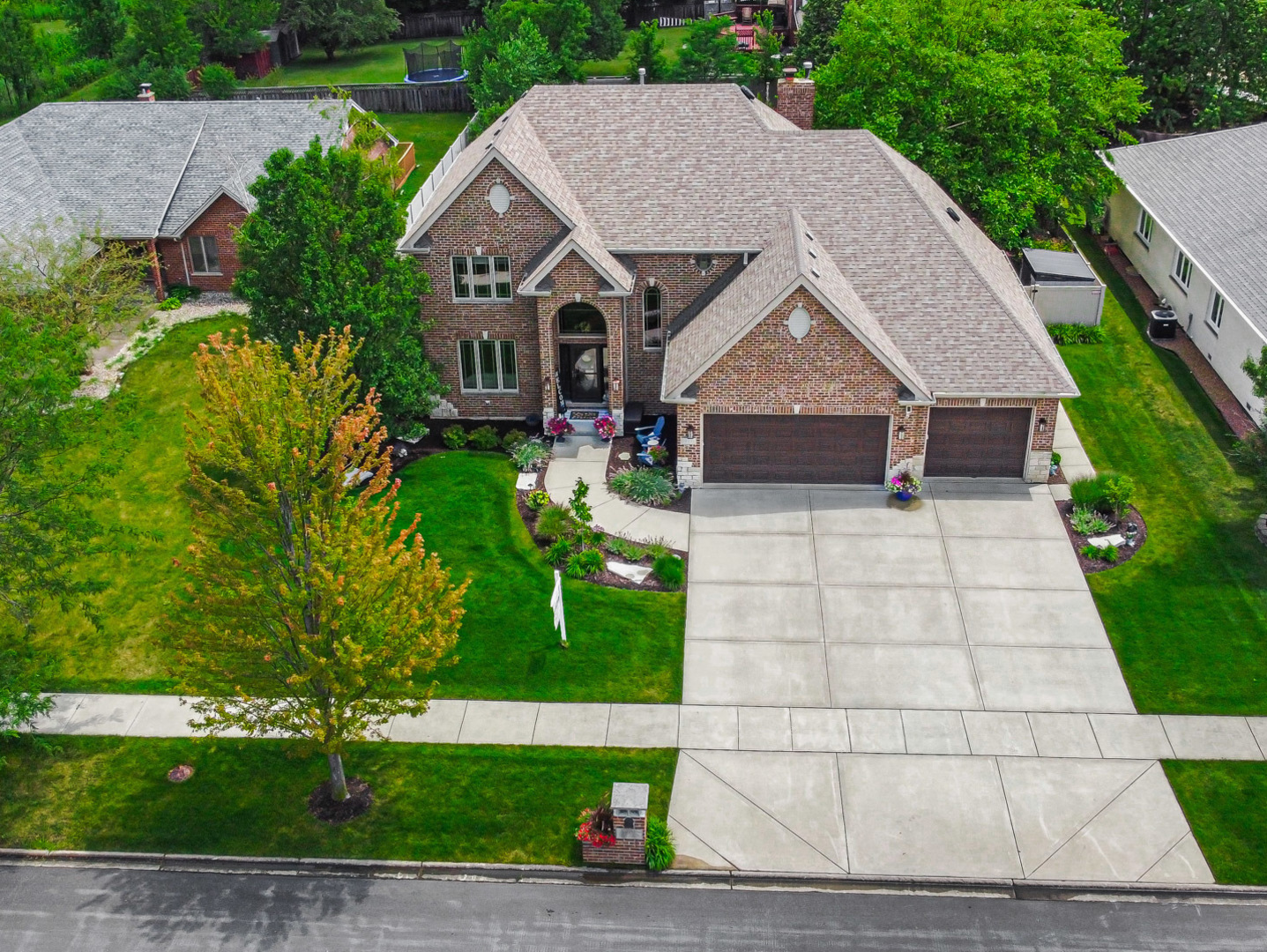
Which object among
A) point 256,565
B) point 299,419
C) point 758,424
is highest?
point 299,419

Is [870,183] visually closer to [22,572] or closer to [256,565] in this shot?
[256,565]

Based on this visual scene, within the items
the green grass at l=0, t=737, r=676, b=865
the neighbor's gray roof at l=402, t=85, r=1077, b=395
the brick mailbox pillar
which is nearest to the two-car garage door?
the neighbor's gray roof at l=402, t=85, r=1077, b=395

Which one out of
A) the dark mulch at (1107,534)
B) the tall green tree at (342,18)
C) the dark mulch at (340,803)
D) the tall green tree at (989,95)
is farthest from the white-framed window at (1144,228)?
the tall green tree at (342,18)

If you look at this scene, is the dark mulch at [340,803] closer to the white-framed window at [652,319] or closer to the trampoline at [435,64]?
the white-framed window at [652,319]

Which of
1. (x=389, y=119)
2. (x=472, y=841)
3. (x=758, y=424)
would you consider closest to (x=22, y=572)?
(x=472, y=841)

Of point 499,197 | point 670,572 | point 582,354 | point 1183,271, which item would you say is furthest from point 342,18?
point 670,572
